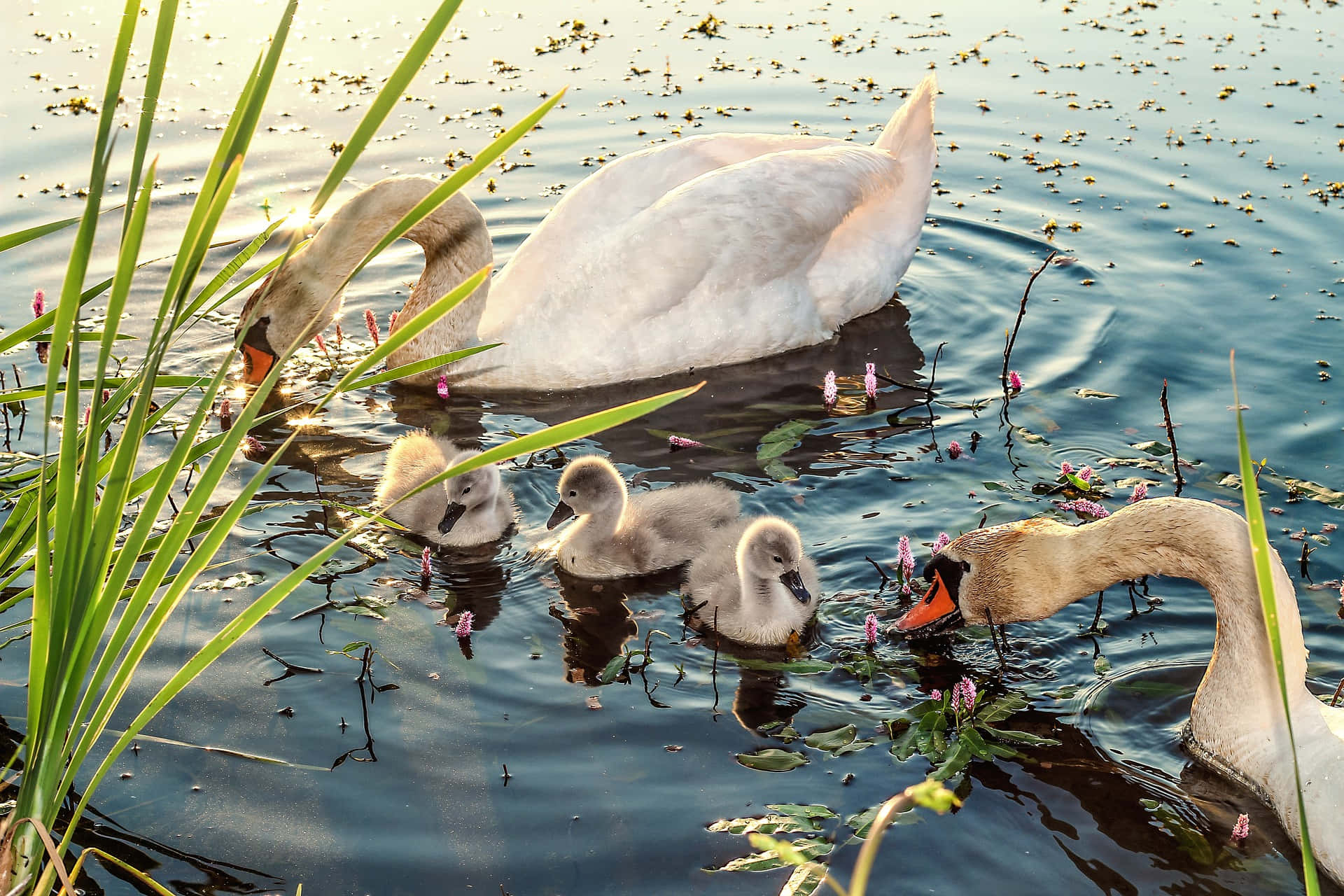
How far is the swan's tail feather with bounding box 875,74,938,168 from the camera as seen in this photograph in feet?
27.0

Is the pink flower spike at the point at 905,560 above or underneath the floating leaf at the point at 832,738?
above

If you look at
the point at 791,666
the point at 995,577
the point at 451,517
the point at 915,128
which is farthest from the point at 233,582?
the point at 915,128

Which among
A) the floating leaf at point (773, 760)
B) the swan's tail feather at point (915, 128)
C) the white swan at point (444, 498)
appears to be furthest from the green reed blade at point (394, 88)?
the swan's tail feather at point (915, 128)

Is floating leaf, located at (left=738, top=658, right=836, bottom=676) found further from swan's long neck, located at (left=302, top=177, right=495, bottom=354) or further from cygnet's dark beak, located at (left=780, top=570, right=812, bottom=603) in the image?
swan's long neck, located at (left=302, top=177, right=495, bottom=354)

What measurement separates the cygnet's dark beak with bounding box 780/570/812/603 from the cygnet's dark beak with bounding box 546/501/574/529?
1086mm

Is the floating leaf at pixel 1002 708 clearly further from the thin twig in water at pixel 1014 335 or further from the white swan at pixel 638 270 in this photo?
the white swan at pixel 638 270

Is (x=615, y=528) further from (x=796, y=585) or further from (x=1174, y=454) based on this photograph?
(x=1174, y=454)

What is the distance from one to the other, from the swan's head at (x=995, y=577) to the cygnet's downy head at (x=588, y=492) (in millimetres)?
1372

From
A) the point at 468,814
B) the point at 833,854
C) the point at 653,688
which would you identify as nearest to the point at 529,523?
the point at 653,688

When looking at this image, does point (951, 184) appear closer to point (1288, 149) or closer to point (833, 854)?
point (1288, 149)

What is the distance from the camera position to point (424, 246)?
7.57 metres

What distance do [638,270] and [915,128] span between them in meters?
2.36

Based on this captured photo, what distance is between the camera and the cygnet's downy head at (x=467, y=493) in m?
5.55

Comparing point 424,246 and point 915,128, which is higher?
point 915,128
